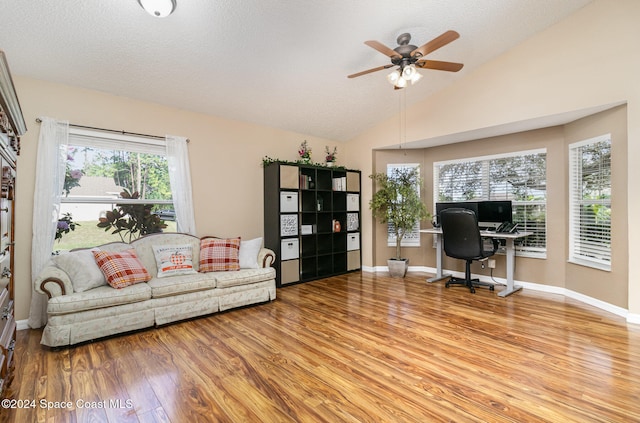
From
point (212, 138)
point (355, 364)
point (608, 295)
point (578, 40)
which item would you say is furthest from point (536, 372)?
point (212, 138)

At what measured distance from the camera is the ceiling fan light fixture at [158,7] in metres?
2.54

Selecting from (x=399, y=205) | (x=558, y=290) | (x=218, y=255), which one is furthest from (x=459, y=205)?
(x=218, y=255)

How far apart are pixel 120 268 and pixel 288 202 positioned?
2.48 m

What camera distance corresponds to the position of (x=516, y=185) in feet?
15.8

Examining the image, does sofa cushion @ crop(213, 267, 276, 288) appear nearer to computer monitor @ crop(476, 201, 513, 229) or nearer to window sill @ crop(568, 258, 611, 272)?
computer monitor @ crop(476, 201, 513, 229)

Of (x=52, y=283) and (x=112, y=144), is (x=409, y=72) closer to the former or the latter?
(x=112, y=144)

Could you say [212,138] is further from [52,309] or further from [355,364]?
[355,364]

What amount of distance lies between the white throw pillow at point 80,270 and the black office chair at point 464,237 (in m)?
4.35

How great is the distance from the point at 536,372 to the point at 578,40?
371cm

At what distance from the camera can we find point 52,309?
265 centimetres

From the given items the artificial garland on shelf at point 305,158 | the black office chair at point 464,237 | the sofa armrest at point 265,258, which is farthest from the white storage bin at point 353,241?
the sofa armrest at point 265,258

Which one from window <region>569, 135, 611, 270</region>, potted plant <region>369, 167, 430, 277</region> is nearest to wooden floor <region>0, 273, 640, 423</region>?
window <region>569, 135, 611, 270</region>

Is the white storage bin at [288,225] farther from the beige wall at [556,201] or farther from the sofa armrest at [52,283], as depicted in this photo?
the sofa armrest at [52,283]

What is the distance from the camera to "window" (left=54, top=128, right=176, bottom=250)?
351 centimetres
